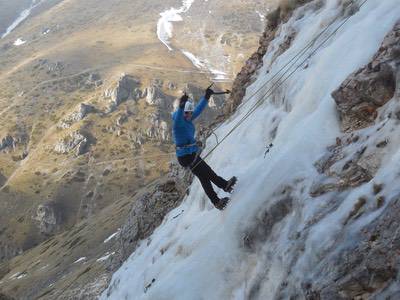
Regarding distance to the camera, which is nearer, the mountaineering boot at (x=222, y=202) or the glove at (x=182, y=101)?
the glove at (x=182, y=101)

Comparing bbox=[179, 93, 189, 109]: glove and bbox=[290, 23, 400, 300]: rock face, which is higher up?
bbox=[179, 93, 189, 109]: glove

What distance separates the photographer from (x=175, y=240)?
18.4 m

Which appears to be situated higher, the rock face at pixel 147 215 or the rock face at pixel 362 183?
the rock face at pixel 362 183

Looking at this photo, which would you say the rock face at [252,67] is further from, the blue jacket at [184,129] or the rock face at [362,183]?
the rock face at [362,183]

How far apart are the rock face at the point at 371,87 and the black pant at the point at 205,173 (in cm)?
424

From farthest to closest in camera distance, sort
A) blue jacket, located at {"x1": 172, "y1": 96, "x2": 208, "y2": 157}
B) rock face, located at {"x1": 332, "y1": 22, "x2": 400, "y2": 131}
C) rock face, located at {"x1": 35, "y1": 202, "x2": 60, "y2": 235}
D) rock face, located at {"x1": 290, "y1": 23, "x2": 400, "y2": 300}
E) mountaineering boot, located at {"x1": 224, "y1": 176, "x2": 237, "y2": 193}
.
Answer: rock face, located at {"x1": 35, "y1": 202, "x2": 60, "y2": 235}
mountaineering boot, located at {"x1": 224, "y1": 176, "x2": 237, "y2": 193}
blue jacket, located at {"x1": 172, "y1": 96, "x2": 208, "y2": 157}
rock face, located at {"x1": 332, "y1": 22, "x2": 400, "y2": 131}
rock face, located at {"x1": 290, "y1": 23, "x2": 400, "y2": 300}

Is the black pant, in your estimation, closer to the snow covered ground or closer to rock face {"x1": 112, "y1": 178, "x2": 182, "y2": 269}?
the snow covered ground

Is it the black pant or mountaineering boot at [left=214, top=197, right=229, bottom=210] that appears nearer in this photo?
mountaineering boot at [left=214, top=197, right=229, bottom=210]

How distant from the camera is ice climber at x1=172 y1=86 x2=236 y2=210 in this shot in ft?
48.1

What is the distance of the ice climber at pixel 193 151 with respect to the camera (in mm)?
14672

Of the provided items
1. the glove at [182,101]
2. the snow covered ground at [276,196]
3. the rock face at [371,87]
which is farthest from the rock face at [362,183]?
the glove at [182,101]

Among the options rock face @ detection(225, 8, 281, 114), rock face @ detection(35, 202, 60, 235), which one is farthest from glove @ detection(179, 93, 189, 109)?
rock face @ detection(35, 202, 60, 235)

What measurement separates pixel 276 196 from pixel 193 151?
11.9 feet

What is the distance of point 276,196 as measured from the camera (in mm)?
12469
